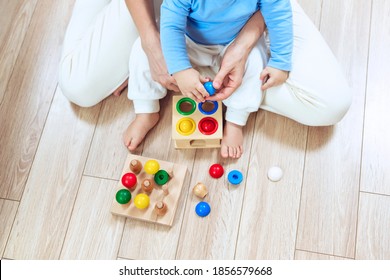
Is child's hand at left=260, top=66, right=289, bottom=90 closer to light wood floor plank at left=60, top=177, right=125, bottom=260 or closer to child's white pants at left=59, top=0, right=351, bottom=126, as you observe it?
child's white pants at left=59, top=0, right=351, bottom=126

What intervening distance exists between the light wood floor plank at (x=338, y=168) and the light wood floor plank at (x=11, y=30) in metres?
0.87

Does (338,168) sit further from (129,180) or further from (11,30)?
(11,30)

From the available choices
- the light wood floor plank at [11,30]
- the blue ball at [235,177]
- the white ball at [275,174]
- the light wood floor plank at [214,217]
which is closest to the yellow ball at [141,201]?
the light wood floor plank at [214,217]

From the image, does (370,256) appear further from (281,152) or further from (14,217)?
(14,217)

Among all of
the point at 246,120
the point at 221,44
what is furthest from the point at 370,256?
the point at 221,44

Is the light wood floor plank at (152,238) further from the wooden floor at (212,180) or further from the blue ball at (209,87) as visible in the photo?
the blue ball at (209,87)

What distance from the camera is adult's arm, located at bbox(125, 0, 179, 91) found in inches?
39.8

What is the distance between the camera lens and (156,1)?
3.57ft

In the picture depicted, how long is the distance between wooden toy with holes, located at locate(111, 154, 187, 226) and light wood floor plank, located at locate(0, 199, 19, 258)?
10.6 inches

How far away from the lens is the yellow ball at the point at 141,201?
105 centimetres

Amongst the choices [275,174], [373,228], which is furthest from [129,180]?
[373,228]

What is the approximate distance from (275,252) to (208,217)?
0.18 meters

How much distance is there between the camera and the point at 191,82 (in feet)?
3.17

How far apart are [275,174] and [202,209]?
205 millimetres
